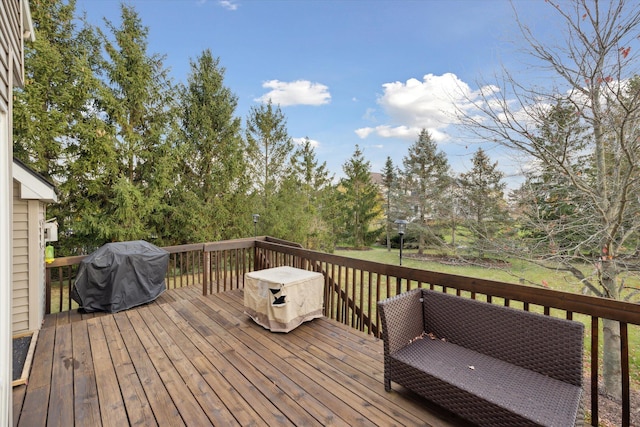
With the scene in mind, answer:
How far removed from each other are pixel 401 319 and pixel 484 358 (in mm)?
604

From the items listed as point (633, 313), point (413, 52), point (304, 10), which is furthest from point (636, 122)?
point (304, 10)

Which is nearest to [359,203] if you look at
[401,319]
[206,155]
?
[206,155]

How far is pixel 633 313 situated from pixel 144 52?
12.1 m

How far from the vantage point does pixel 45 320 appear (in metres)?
4.31

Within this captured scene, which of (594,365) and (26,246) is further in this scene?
(26,246)

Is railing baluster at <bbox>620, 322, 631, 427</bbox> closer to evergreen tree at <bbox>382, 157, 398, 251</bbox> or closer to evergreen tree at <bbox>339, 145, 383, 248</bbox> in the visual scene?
evergreen tree at <bbox>382, 157, 398, 251</bbox>

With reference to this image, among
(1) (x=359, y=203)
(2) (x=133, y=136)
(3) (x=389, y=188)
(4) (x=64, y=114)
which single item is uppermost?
(4) (x=64, y=114)

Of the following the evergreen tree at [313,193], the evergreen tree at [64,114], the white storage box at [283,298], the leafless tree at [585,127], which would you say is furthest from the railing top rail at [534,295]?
the evergreen tree at [313,193]

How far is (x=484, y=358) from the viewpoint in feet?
6.82

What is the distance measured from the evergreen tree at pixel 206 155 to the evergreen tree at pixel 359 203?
9.54m

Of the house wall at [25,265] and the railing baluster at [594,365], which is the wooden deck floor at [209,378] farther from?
the railing baluster at [594,365]

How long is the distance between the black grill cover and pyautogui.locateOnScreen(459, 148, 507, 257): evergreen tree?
5683 mm

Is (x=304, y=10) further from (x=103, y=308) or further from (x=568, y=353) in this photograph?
(x=568, y=353)

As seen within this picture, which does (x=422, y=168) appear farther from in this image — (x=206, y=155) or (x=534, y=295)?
(x=534, y=295)
